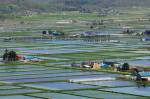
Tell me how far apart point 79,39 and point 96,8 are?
68066 mm

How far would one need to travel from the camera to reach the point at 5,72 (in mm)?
30359

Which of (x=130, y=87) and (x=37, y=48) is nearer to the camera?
(x=130, y=87)

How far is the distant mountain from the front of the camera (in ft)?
336

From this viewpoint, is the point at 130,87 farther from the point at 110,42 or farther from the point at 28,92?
the point at 110,42

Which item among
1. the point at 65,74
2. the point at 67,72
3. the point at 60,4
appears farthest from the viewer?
the point at 60,4

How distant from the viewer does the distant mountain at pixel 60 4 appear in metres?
103

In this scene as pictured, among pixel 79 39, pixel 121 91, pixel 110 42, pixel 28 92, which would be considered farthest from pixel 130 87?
pixel 79 39

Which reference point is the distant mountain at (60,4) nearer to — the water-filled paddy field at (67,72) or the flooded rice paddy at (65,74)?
the water-filled paddy field at (67,72)

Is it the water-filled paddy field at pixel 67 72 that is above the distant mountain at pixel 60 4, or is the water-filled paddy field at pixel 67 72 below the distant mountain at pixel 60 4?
below

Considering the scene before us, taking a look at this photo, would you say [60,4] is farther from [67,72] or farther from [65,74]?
[65,74]

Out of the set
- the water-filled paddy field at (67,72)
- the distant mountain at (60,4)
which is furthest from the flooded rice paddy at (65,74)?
the distant mountain at (60,4)

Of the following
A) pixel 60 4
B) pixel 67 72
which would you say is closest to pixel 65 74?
pixel 67 72

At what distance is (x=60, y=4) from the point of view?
119 m

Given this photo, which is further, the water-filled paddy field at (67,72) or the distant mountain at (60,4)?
the distant mountain at (60,4)
